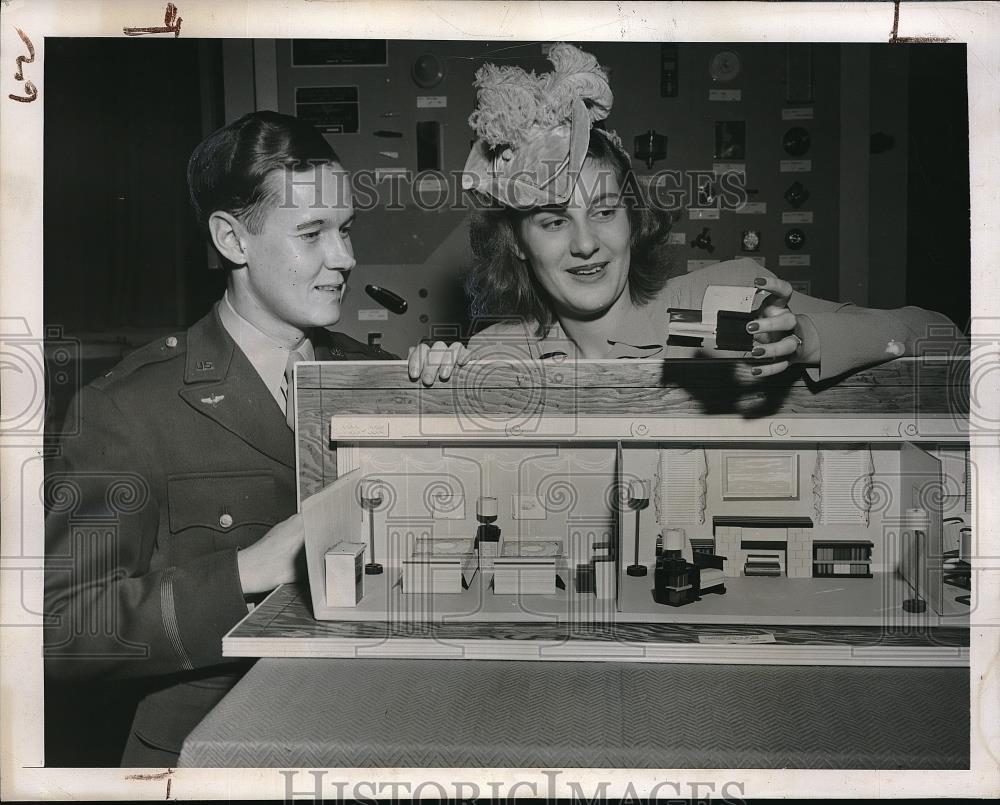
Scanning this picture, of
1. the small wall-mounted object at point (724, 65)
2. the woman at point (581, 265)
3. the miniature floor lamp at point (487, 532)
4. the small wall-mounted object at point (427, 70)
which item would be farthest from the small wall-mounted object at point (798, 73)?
the miniature floor lamp at point (487, 532)

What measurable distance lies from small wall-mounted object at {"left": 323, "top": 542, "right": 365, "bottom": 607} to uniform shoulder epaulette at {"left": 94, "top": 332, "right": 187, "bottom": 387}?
23.1 inches

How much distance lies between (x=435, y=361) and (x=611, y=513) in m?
0.54

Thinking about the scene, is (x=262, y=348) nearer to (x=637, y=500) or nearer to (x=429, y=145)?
(x=429, y=145)

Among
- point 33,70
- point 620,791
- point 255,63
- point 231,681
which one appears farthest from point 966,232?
point 33,70

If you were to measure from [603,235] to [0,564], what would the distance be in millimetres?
1542

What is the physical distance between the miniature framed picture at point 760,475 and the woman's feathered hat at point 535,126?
2.39ft

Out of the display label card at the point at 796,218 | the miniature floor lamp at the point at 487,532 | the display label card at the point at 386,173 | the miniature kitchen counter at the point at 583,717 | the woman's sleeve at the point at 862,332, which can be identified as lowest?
the miniature kitchen counter at the point at 583,717

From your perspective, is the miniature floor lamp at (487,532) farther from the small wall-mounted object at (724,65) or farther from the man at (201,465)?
the small wall-mounted object at (724,65)

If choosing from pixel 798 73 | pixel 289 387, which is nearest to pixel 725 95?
pixel 798 73

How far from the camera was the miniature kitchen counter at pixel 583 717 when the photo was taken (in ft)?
5.05

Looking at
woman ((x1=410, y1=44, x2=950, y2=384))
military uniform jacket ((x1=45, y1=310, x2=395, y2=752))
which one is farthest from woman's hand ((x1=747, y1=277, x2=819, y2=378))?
military uniform jacket ((x1=45, y1=310, x2=395, y2=752))

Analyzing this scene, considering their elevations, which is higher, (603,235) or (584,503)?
(603,235)

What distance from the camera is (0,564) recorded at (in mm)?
1839

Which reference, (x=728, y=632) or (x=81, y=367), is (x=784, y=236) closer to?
(x=728, y=632)
